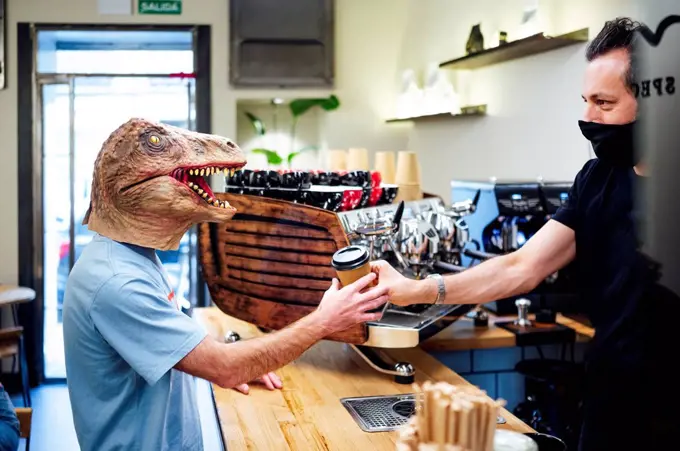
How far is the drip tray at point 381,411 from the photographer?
1.78 meters

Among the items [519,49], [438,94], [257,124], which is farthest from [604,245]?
[257,124]

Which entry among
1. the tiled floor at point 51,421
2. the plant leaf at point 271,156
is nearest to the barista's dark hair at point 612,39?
the tiled floor at point 51,421

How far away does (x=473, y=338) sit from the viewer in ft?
8.45

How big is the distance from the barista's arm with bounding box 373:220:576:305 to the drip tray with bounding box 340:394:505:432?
268 mm

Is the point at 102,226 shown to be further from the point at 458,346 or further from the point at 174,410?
the point at 458,346

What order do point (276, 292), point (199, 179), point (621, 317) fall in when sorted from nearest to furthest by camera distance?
point (621, 317) < point (199, 179) < point (276, 292)

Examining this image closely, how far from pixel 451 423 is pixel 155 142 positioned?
0.92 meters

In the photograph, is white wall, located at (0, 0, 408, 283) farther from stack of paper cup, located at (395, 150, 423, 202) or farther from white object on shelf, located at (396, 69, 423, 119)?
stack of paper cup, located at (395, 150, 423, 202)

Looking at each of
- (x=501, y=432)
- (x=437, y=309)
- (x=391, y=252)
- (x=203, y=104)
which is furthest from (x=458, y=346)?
(x=203, y=104)

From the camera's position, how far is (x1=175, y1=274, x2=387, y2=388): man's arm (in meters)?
1.46

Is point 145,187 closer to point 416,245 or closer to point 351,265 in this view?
point 351,265

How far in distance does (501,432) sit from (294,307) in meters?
1.10

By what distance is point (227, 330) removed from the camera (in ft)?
8.81

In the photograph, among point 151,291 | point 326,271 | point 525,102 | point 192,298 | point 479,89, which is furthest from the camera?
point 192,298
